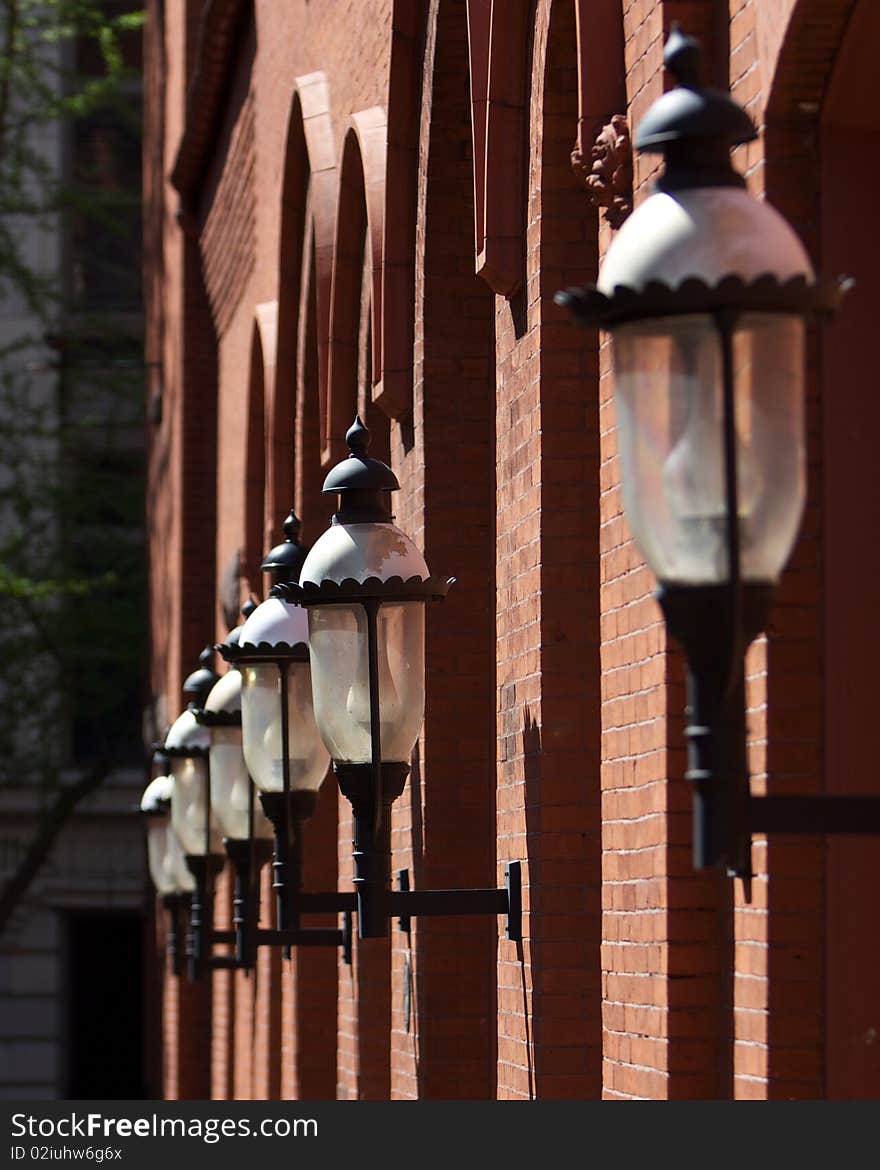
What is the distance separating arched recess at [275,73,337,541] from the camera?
10.2 m

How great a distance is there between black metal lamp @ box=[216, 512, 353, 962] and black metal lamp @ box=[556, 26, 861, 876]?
12.5ft

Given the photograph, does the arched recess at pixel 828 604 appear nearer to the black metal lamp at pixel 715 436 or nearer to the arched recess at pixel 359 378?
the black metal lamp at pixel 715 436

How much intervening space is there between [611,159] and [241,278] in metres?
9.82

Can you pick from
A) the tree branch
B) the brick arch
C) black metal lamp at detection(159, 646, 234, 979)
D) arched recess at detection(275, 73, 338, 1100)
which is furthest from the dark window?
the brick arch

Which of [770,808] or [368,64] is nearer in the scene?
[770,808]

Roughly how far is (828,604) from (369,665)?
1329 millimetres

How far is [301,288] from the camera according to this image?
38.9ft

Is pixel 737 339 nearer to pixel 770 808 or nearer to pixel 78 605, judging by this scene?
pixel 770 808

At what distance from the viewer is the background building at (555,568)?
4.36 m

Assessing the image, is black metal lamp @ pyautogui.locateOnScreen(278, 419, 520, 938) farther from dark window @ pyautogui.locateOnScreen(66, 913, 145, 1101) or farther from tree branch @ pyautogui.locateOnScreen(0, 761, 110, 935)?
dark window @ pyautogui.locateOnScreen(66, 913, 145, 1101)

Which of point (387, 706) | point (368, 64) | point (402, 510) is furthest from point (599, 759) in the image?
point (368, 64)

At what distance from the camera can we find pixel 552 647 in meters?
6.00

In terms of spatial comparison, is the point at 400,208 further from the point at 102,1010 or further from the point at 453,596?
the point at 102,1010

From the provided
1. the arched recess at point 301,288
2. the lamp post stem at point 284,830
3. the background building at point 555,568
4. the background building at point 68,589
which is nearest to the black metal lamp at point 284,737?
the lamp post stem at point 284,830
